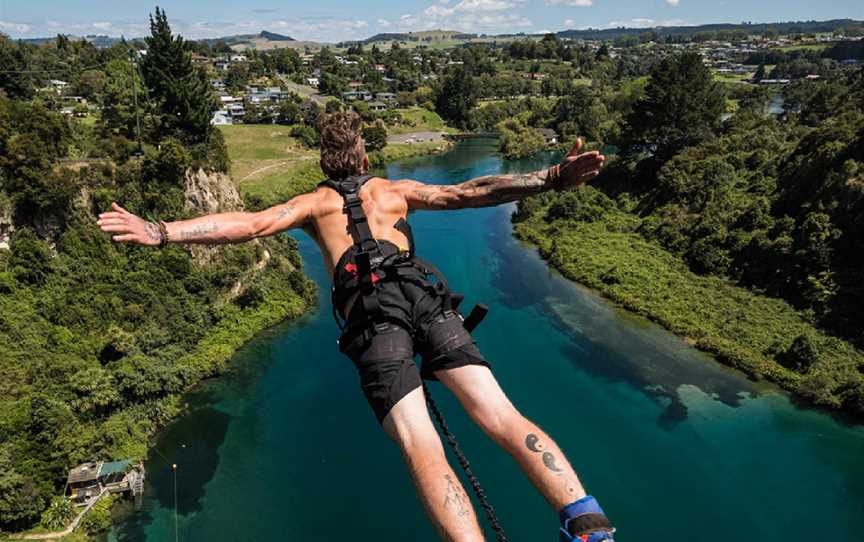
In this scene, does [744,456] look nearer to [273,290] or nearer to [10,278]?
[273,290]

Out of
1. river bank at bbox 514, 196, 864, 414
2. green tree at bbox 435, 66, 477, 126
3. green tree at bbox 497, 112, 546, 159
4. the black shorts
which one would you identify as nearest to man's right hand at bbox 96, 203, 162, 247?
the black shorts

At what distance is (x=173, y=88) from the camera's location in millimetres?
26625

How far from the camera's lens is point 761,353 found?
21.2m

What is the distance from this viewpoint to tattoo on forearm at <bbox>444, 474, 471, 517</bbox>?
2.66 metres

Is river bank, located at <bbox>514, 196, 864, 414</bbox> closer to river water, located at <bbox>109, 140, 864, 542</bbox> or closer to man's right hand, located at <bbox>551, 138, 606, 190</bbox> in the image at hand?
river water, located at <bbox>109, 140, 864, 542</bbox>

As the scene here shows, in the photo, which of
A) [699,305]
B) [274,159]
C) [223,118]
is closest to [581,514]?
[699,305]

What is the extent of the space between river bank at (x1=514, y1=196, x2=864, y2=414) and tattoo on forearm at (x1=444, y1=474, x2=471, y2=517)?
828 inches

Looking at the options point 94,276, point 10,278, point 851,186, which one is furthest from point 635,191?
point 10,278

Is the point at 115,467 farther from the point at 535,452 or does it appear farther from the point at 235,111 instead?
the point at 235,111

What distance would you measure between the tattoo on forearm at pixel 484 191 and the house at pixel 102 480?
15735mm

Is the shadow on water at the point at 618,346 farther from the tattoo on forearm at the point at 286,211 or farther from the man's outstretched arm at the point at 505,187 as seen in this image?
the tattoo on forearm at the point at 286,211

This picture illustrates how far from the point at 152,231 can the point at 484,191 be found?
7.35 feet

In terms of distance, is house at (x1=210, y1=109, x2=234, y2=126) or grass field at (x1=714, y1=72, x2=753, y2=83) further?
grass field at (x1=714, y1=72, x2=753, y2=83)

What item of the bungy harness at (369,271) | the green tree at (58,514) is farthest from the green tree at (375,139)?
the bungy harness at (369,271)
